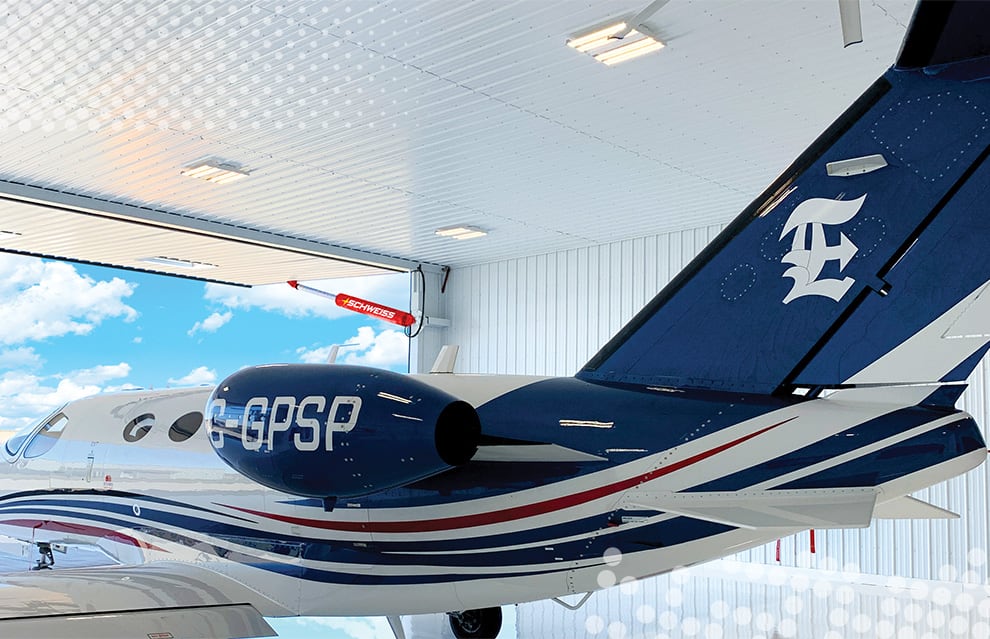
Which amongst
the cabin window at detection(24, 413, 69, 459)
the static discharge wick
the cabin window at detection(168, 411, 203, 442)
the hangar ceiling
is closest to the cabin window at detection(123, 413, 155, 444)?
the cabin window at detection(168, 411, 203, 442)

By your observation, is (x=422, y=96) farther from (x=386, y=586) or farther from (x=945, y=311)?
(x=945, y=311)

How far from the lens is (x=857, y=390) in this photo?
14.1ft

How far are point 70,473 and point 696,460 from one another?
224 inches

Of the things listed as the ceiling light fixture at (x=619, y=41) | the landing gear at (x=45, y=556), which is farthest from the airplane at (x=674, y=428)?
the ceiling light fixture at (x=619, y=41)

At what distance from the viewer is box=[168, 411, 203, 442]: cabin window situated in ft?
22.3

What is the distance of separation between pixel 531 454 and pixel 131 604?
253cm

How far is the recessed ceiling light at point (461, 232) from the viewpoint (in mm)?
13672

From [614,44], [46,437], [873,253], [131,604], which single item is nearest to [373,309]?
[46,437]

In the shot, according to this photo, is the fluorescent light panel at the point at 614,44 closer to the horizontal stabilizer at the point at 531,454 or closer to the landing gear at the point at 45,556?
the horizontal stabilizer at the point at 531,454

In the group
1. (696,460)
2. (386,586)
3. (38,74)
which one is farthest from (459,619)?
(38,74)

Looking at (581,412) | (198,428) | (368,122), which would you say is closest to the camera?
(581,412)

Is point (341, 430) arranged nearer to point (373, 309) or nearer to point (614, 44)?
point (614, 44)

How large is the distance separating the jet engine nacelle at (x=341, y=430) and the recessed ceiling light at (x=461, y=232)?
8.68 meters

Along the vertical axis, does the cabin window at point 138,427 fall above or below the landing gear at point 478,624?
above
